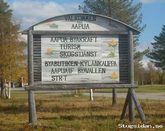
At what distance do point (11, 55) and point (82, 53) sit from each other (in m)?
22.6

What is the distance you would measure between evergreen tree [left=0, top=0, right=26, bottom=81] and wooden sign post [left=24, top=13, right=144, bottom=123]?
22.3 meters

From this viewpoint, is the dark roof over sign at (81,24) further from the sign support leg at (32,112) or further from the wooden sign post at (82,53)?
the sign support leg at (32,112)

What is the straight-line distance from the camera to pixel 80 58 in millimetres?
14875

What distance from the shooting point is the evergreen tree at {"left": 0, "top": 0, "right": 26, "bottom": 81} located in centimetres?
3675

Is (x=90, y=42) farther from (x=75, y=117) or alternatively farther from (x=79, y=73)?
(x=75, y=117)

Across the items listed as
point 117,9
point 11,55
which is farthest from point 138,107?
point 11,55

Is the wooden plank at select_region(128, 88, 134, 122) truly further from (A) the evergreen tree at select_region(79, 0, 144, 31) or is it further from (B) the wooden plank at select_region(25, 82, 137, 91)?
(A) the evergreen tree at select_region(79, 0, 144, 31)

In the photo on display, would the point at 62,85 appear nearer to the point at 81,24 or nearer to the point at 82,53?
the point at 82,53

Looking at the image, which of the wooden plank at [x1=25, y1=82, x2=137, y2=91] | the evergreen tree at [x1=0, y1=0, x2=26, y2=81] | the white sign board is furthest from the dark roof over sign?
the evergreen tree at [x1=0, y1=0, x2=26, y2=81]

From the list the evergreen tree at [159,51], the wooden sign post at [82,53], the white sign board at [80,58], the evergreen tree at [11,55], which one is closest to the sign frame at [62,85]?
the wooden sign post at [82,53]

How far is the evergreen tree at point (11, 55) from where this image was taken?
36750 mm

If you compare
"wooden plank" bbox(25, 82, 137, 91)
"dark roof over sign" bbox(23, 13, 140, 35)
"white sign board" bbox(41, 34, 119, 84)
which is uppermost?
"dark roof over sign" bbox(23, 13, 140, 35)

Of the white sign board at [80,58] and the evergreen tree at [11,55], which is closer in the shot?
the white sign board at [80,58]

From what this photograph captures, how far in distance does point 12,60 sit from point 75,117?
2181 centimetres
